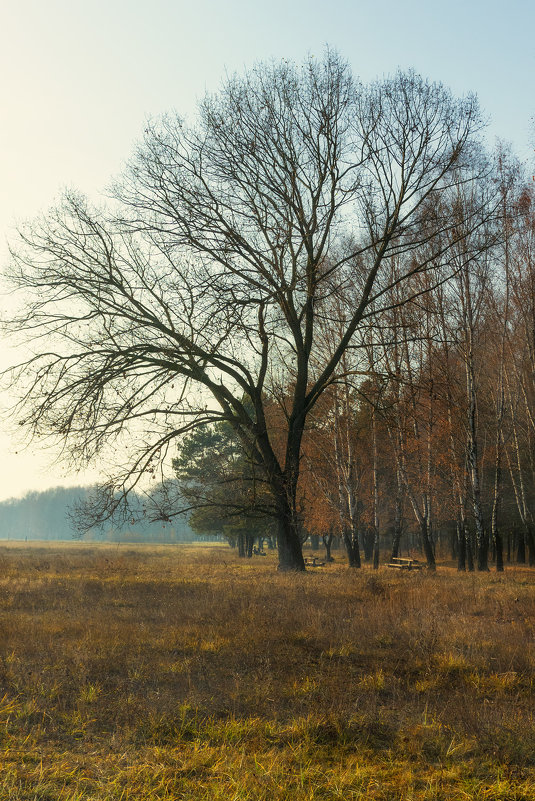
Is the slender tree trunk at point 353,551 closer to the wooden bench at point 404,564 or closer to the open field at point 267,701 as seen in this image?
the wooden bench at point 404,564

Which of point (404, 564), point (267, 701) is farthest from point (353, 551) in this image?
point (267, 701)

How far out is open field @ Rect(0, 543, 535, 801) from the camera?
3822 mm

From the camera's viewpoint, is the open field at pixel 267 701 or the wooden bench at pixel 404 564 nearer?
the open field at pixel 267 701

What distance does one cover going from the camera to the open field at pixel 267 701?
12.5ft

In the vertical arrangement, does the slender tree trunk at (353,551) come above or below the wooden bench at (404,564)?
above

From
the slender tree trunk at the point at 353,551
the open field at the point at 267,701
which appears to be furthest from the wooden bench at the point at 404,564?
the open field at the point at 267,701

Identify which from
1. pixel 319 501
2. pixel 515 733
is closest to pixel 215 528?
pixel 319 501

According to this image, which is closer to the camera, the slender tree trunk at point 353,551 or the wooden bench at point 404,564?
the wooden bench at point 404,564

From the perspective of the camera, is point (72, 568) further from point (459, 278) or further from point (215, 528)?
point (215, 528)

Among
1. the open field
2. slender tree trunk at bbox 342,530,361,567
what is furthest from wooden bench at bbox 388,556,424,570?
the open field

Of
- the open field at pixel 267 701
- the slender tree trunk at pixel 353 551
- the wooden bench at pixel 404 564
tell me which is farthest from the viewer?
the slender tree trunk at pixel 353 551

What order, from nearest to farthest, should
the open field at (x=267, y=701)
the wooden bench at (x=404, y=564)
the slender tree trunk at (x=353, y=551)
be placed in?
the open field at (x=267, y=701) → the wooden bench at (x=404, y=564) → the slender tree trunk at (x=353, y=551)

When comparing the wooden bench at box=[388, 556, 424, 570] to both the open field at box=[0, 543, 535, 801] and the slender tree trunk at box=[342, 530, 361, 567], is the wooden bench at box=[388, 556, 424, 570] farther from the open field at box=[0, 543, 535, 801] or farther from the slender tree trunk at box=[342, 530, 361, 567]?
the open field at box=[0, 543, 535, 801]

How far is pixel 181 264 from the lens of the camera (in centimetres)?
1493
